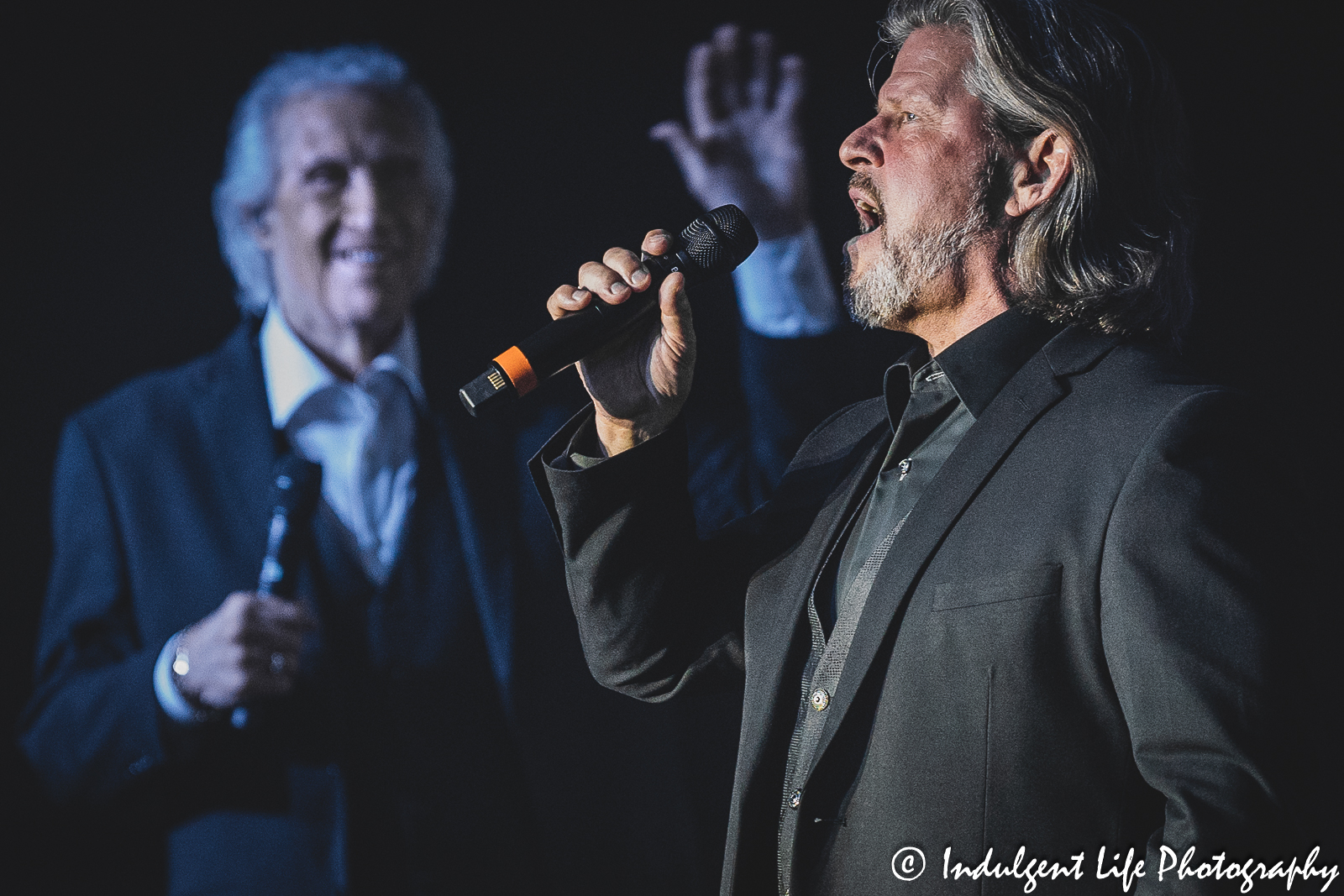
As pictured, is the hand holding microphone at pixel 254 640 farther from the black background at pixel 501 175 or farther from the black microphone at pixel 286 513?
the black background at pixel 501 175

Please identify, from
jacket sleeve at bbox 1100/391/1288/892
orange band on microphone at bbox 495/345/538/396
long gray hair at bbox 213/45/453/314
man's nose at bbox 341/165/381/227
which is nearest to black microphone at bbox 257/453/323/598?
long gray hair at bbox 213/45/453/314

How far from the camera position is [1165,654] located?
3.32ft

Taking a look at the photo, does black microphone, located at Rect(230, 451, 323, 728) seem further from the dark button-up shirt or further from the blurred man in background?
the dark button-up shirt

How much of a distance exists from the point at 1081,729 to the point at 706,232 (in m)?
0.79

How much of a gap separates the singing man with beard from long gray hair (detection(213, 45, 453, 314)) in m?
1.00

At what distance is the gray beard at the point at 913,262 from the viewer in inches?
58.4

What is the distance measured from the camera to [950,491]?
1.22 m

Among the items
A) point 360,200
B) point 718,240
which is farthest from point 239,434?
point 718,240

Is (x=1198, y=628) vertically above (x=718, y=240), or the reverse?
(x=718, y=240)

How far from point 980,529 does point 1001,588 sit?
0.26 ft

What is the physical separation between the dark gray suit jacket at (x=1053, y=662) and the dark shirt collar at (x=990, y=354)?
0.03 meters

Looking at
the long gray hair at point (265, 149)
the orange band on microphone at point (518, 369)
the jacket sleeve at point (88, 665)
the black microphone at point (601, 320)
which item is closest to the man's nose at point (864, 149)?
the black microphone at point (601, 320)

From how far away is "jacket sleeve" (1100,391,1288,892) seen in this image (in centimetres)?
96

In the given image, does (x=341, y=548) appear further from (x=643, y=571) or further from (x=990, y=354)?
(x=990, y=354)
